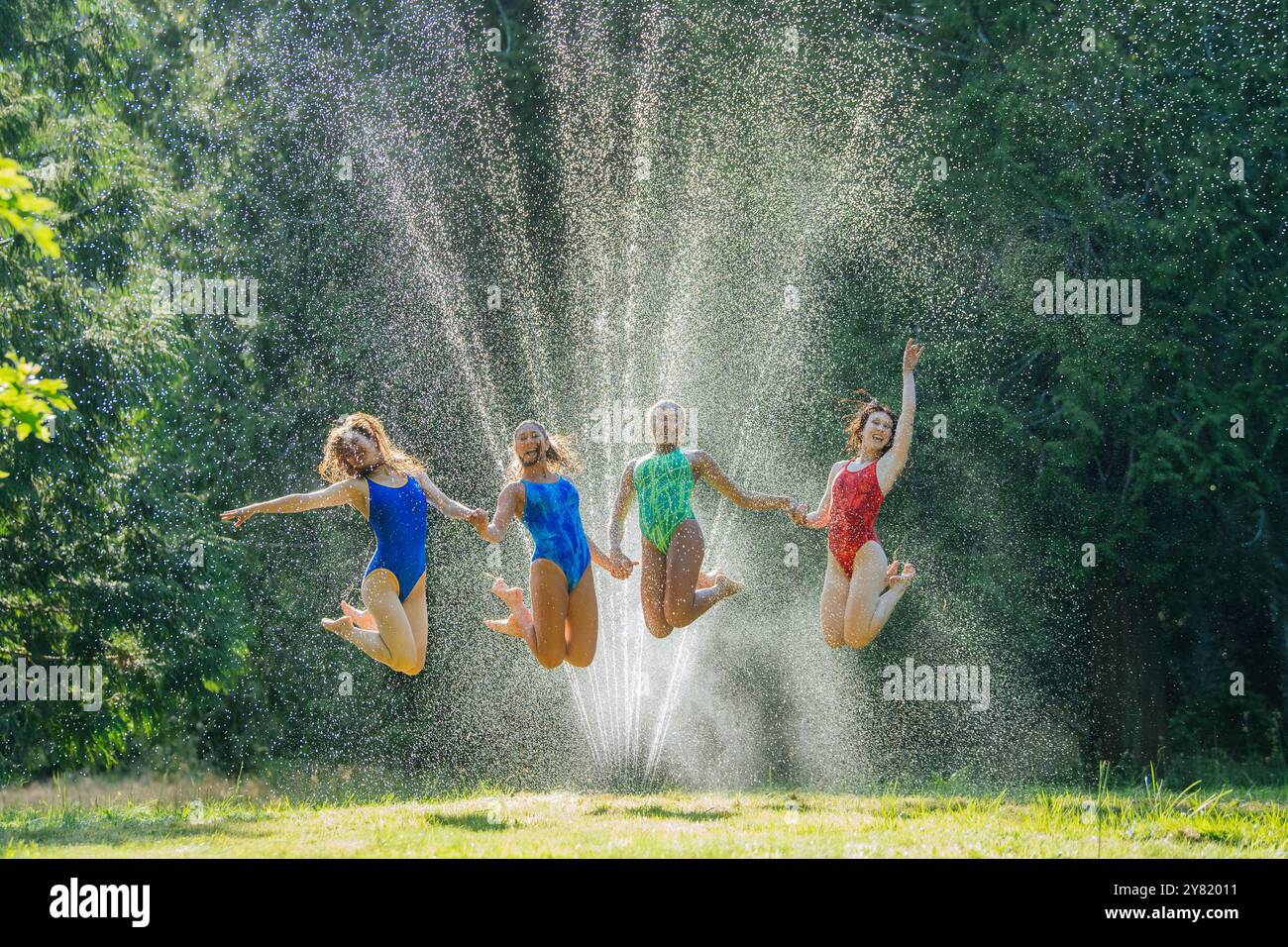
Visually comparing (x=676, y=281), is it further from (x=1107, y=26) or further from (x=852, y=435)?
(x=852, y=435)

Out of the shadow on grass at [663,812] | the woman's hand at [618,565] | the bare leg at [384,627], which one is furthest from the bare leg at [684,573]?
the bare leg at [384,627]

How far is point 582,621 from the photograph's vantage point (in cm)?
1002

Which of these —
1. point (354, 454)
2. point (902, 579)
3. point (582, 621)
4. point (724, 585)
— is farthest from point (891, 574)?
point (354, 454)

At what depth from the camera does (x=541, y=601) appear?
9914 millimetres

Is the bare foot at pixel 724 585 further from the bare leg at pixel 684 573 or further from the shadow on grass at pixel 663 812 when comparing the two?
the shadow on grass at pixel 663 812

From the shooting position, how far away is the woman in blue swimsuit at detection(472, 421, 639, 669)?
9.90 metres

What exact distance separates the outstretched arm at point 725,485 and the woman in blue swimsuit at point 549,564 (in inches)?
33.2

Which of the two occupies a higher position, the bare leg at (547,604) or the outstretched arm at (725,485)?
the outstretched arm at (725,485)

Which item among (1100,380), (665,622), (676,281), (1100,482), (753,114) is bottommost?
(665,622)

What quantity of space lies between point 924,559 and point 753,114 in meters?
6.38

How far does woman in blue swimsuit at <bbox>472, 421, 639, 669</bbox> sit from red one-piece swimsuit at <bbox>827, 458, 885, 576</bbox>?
155 cm

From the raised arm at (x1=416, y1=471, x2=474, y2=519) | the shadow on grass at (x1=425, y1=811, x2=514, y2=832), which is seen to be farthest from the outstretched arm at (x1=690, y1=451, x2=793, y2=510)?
the shadow on grass at (x1=425, y1=811, x2=514, y2=832)

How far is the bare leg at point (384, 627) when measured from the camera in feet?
31.1

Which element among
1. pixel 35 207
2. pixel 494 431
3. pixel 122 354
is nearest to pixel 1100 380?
pixel 494 431
